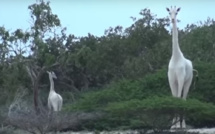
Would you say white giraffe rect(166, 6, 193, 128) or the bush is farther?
the bush

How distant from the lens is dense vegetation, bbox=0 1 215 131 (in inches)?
752

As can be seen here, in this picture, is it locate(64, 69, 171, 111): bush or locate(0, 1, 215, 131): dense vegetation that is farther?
locate(64, 69, 171, 111): bush

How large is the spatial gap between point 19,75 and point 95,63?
657 cm

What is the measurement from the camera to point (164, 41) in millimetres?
39438

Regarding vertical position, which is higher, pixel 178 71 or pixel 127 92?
pixel 178 71

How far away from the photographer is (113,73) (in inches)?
1658

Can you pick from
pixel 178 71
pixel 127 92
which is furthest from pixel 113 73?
pixel 178 71

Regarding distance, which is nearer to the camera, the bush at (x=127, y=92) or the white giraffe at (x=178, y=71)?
the white giraffe at (x=178, y=71)

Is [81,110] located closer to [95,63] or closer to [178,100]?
[178,100]

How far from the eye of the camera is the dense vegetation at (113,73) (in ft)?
62.7

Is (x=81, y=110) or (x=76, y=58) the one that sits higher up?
(x=76, y=58)

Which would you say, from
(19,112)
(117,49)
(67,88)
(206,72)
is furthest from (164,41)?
(19,112)

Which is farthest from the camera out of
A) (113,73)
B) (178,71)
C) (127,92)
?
(113,73)

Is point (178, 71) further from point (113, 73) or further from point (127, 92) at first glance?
point (113, 73)
